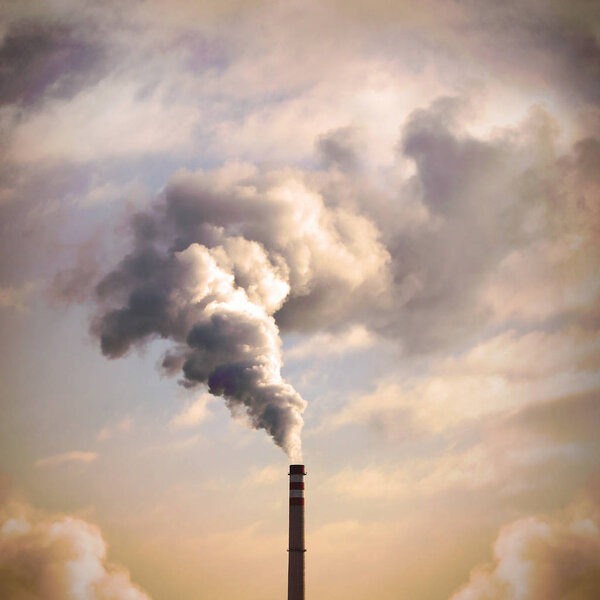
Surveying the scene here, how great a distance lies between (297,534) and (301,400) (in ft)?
26.6

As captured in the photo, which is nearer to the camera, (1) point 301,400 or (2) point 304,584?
(2) point 304,584

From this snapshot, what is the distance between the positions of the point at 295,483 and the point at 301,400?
5.15 meters

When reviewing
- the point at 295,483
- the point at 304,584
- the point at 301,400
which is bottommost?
the point at 304,584

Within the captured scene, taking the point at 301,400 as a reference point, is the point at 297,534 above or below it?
below

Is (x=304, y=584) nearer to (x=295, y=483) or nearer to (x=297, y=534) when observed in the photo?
(x=297, y=534)

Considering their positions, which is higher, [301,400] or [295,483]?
[301,400]

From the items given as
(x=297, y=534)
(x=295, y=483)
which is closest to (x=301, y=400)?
(x=295, y=483)

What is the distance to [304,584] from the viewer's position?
41250mm

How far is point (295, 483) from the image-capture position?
43281 millimetres

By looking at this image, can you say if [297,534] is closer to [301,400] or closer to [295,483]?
[295,483]

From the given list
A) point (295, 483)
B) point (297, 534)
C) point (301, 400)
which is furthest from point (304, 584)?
point (301, 400)

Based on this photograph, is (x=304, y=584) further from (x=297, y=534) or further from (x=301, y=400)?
(x=301, y=400)

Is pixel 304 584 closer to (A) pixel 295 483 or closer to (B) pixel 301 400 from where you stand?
(A) pixel 295 483

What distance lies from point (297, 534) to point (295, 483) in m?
2.97
